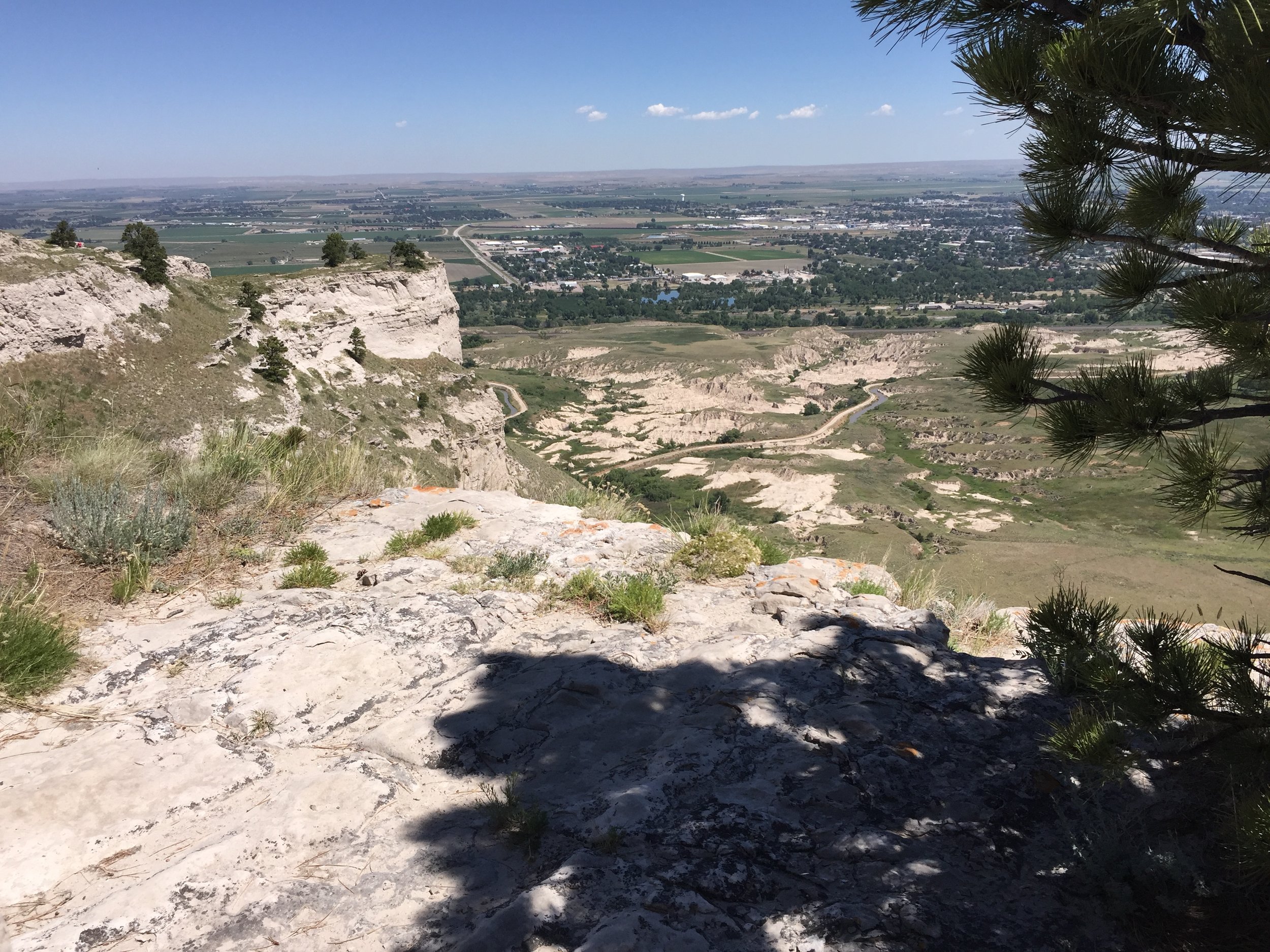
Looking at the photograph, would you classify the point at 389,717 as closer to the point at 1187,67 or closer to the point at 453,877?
the point at 453,877

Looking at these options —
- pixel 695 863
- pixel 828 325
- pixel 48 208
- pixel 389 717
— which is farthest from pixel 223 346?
pixel 48 208

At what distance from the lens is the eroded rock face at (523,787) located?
96.0 inches

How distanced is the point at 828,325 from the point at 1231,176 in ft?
345

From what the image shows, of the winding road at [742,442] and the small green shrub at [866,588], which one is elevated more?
the small green shrub at [866,588]

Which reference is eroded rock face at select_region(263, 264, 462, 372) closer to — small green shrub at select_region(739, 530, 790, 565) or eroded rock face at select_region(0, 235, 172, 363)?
eroded rock face at select_region(0, 235, 172, 363)

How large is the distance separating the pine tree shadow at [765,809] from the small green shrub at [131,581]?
95.3 inches

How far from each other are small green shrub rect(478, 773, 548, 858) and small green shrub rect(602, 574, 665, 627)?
2.04m

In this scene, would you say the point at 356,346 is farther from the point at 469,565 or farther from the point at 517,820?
the point at 517,820

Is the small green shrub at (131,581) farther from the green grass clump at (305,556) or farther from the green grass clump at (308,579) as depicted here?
the green grass clump at (305,556)

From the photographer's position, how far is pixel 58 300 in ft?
60.4

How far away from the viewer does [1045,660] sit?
3.60m

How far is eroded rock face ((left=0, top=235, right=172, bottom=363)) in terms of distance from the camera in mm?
17422

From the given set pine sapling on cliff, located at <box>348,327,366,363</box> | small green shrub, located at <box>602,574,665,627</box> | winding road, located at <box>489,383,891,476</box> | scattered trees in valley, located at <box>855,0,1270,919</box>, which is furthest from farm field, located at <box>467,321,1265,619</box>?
pine sapling on cliff, located at <box>348,327,366,363</box>

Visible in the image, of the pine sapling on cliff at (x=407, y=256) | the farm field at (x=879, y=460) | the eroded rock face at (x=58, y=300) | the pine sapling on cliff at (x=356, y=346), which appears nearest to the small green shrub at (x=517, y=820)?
the farm field at (x=879, y=460)
